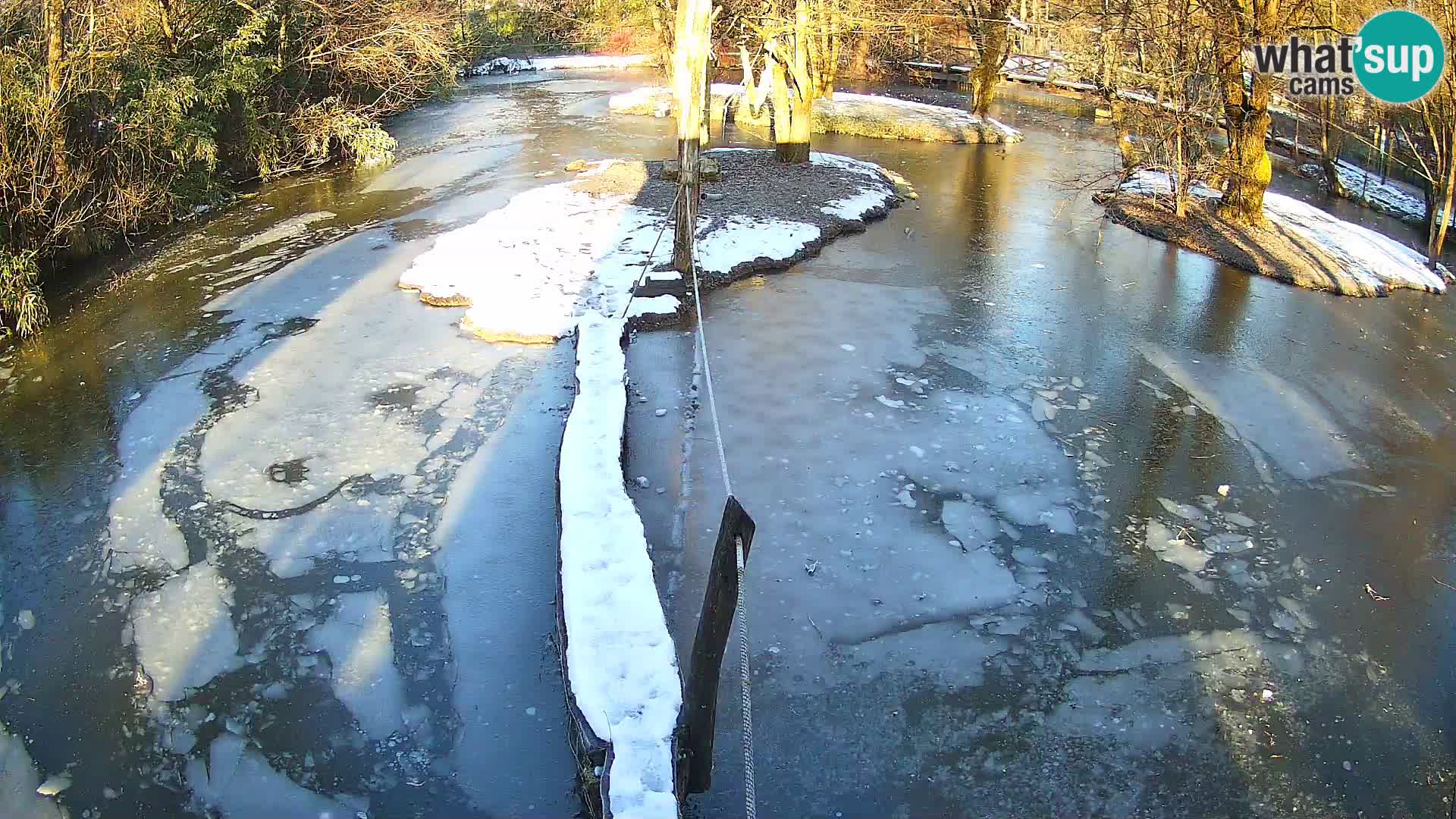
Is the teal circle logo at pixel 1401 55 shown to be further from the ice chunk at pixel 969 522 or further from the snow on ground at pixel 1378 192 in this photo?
the ice chunk at pixel 969 522

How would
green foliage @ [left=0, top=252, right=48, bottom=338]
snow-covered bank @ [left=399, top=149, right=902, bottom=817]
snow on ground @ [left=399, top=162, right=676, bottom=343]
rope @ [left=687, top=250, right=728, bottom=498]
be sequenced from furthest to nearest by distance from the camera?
snow on ground @ [left=399, top=162, right=676, bottom=343], green foliage @ [left=0, top=252, right=48, bottom=338], rope @ [left=687, top=250, right=728, bottom=498], snow-covered bank @ [left=399, top=149, right=902, bottom=817]

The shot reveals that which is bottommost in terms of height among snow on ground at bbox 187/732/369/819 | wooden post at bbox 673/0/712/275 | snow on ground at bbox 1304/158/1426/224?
snow on ground at bbox 187/732/369/819

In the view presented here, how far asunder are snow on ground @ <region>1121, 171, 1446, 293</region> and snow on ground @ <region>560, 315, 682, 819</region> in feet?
32.5

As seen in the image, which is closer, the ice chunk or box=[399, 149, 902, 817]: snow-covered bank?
box=[399, 149, 902, 817]: snow-covered bank

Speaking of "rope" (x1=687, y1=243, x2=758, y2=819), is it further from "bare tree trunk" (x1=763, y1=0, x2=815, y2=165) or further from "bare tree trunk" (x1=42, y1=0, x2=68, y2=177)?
"bare tree trunk" (x1=763, y1=0, x2=815, y2=165)

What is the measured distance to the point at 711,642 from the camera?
4.24 m

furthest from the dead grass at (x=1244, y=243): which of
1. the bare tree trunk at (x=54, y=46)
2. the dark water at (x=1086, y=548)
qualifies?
the bare tree trunk at (x=54, y=46)

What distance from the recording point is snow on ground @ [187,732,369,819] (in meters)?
4.61

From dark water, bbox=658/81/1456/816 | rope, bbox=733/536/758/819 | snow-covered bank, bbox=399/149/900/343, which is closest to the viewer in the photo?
rope, bbox=733/536/758/819

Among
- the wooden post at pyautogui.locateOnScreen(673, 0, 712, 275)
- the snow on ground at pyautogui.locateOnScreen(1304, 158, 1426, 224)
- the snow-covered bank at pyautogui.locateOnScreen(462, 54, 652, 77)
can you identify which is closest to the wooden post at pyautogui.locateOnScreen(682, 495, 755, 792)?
the wooden post at pyautogui.locateOnScreen(673, 0, 712, 275)

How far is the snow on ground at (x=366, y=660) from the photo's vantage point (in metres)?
5.18

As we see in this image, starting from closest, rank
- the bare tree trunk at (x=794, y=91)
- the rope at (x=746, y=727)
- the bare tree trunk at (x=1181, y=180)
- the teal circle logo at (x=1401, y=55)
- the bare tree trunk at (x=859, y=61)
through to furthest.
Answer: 1. the rope at (x=746, y=727)
2. the teal circle logo at (x=1401, y=55)
3. the bare tree trunk at (x=1181, y=180)
4. the bare tree trunk at (x=794, y=91)
5. the bare tree trunk at (x=859, y=61)

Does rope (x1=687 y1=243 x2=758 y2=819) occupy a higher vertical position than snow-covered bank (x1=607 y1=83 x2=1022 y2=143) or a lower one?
lower

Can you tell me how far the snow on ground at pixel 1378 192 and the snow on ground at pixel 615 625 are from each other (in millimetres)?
14798
